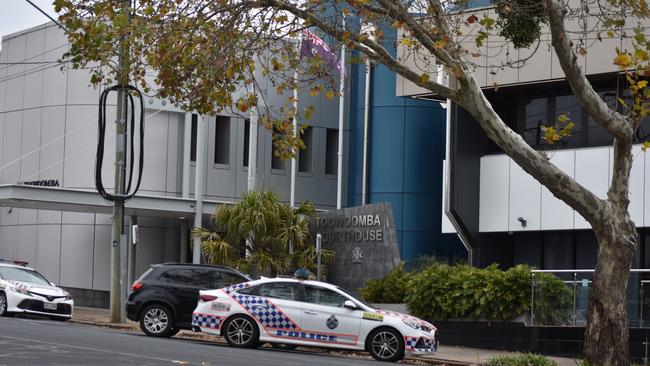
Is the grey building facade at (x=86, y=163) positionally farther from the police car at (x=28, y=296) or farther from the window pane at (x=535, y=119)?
the window pane at (x=535, y=119)

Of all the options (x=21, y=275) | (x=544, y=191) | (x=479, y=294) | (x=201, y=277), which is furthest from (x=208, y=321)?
(x=544, y=191)

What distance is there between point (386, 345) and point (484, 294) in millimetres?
4196

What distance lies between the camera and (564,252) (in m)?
32.3

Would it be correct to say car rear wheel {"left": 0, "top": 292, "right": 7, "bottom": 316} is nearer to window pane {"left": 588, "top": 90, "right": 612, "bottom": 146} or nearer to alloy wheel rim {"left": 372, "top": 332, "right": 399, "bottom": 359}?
alloy wheel rim {"left": 372, "top": 332, "right": 399, "bottom": 359}

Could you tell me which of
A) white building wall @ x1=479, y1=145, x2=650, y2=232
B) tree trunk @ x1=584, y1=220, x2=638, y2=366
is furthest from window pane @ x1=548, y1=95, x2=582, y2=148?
tree trunk @ x1=584, y1=220, x2=638, y2=366

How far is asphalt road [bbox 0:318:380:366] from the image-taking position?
667 inches

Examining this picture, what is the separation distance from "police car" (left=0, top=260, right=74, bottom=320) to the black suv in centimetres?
470

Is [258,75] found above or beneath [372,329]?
above

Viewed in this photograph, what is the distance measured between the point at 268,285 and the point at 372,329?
2.20 metres

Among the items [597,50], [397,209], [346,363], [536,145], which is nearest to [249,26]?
[346,363]

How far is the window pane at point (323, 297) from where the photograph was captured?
74.0 feet

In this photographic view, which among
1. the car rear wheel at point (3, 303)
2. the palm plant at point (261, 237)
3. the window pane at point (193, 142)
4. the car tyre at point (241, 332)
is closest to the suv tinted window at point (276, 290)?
the car tyre at point (241, 332)

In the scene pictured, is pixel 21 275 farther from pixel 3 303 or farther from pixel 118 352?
pixel 118 352

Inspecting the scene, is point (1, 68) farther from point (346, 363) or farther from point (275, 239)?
point (346, 363)
